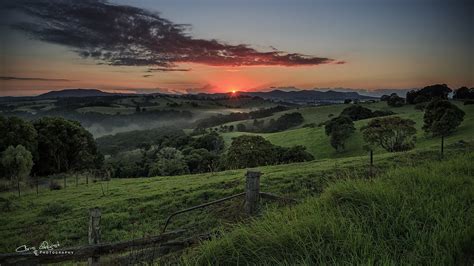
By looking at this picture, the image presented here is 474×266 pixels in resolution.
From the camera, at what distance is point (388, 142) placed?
46.0m

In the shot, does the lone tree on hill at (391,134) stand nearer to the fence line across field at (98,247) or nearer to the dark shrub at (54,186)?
the dark shrub at (54,186)

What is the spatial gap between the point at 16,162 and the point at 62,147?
12691mm

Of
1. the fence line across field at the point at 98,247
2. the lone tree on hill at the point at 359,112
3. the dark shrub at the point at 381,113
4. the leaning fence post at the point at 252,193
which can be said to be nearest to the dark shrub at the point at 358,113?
the lone tree on hill at the point at 359,112

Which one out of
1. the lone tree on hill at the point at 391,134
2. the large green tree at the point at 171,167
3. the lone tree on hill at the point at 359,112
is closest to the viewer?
the lone tree on hill at the point at 391,134

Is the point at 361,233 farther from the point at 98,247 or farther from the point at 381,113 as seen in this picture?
the point at 381,113

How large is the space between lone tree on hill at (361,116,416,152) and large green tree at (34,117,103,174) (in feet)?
133

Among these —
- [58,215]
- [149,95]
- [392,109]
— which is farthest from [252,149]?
[149,95]

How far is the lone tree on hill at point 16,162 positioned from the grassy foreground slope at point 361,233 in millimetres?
41616

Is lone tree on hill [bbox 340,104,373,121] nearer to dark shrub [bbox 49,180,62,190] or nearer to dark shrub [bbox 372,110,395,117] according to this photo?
dark shrub [bbox 372,110,395,117]

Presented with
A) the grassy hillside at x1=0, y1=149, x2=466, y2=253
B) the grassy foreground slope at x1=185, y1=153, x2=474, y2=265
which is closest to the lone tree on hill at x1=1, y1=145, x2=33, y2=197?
the grassy hillside at x1=0, y1=149, x2=466, y2=253

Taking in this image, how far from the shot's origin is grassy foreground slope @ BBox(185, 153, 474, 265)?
3.96 m

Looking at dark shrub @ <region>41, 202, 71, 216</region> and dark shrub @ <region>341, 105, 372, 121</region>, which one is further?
dark shrub @ <region>341, 105, 372, 121</region>

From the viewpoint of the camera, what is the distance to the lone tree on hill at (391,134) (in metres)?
44.2

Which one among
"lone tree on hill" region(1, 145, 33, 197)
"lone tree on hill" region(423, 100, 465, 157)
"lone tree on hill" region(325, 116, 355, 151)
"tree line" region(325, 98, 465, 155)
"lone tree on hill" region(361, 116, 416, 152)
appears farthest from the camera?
"lone tree on hill" region(325, 116, 355, 151)
